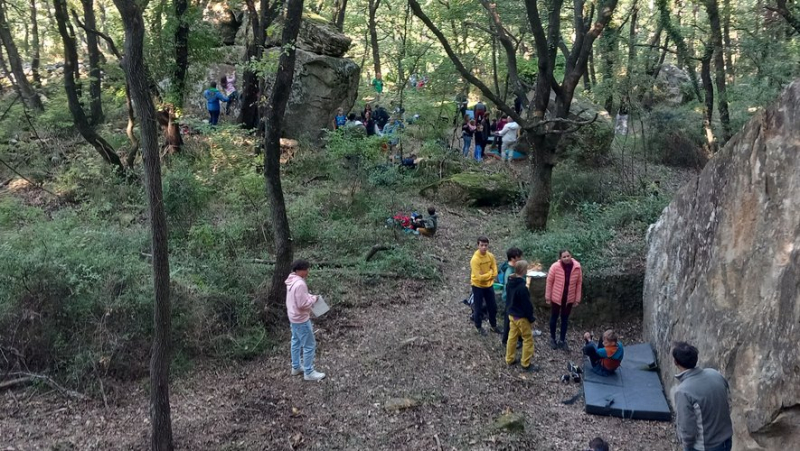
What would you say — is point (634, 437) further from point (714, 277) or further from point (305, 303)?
point (305, 303)

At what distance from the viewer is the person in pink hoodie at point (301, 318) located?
7.32 metres

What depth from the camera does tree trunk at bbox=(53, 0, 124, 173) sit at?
14000 mm

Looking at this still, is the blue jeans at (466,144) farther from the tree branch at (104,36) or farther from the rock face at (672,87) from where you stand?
the tree branch at (104,36)

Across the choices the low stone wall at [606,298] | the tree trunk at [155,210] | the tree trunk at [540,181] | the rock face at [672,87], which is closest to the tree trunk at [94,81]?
the tree trunk at [155,210]

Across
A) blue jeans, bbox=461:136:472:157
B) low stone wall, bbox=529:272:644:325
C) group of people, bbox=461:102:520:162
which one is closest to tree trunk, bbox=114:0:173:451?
low stone wall, bbox=529:272:644:325

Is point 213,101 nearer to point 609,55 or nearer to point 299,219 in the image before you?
point 299,219

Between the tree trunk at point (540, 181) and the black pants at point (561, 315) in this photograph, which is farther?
the tree trunk at point (540, 181)

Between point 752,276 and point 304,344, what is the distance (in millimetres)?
5354

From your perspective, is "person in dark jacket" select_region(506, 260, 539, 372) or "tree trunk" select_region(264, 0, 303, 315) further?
"tree trunk" select_region(264, 0, 303, 315)

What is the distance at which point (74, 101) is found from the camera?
14273 mm

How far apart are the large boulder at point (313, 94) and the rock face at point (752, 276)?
13.3 meters

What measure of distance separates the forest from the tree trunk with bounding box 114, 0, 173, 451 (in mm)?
24

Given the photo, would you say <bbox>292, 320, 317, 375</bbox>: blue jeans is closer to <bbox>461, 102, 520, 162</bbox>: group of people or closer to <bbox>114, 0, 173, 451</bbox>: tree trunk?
<bbox>114, 0, 173, 451</bbox>: tree trunk

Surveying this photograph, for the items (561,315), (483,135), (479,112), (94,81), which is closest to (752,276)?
(561,315)
